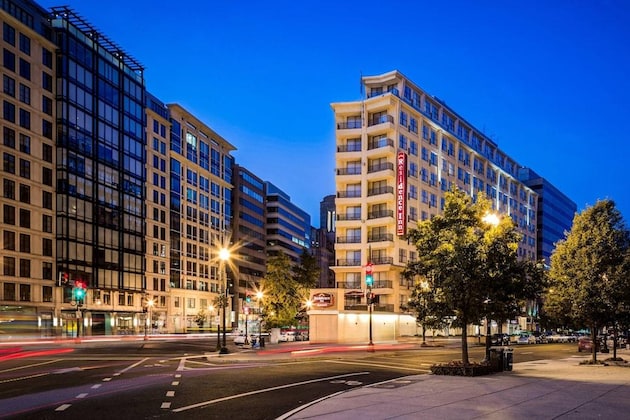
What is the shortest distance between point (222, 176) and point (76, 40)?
49939 millimetres

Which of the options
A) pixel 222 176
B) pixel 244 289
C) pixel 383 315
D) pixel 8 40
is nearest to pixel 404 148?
pixel 383 315

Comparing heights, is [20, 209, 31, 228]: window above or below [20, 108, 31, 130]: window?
below

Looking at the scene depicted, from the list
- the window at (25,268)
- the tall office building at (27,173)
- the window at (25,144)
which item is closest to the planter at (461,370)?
the tall office building at (27,173)

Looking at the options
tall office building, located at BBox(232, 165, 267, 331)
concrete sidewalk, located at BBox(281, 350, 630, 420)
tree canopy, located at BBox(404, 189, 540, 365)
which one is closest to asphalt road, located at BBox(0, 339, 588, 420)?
concrete sidewalk, located at BBox(281, 350, 630, 420)

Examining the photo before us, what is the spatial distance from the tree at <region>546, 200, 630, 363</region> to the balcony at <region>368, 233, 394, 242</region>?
4485cm

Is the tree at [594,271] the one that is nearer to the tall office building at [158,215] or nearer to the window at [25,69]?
the window at [25,69]

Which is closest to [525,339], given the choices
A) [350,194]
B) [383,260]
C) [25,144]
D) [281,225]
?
[383,260]

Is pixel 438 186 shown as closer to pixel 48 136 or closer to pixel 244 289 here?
pixel 48 136

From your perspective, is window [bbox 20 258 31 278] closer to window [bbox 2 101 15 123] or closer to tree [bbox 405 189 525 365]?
window [bbox 2 101 15 123]

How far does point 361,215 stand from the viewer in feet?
262

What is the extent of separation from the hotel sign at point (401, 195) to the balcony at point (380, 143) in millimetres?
3774

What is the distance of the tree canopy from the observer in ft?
80.8

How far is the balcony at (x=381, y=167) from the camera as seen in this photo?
7769 cm

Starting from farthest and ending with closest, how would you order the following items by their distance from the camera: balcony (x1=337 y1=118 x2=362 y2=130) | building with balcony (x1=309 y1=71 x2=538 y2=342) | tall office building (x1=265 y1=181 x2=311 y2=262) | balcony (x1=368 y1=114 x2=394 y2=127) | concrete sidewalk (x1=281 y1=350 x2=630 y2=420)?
tall office building (x1=265 y1=181 x2=311 y2=262), balcony (x1=337 y1=118 x2=362 y2=130), balcony (x1=368 y1=114 x2=394 y2=127), building with balcony (x1=309 y1=71 x2=538 y2=342), concrete sidewalk (x1=281 y1=350 x2=630 y2=420)
